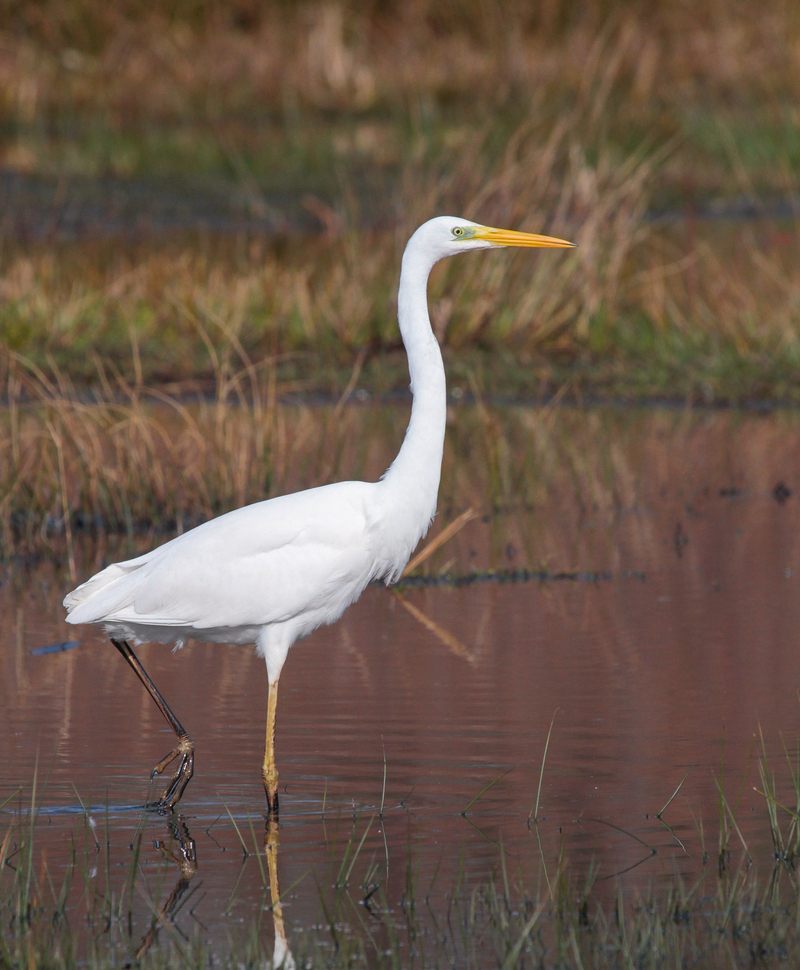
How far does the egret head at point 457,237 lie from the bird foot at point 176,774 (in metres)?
1.64

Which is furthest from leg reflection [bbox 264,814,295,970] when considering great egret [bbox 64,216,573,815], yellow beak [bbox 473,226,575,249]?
yellow beak [bbox 473,226,575,249]

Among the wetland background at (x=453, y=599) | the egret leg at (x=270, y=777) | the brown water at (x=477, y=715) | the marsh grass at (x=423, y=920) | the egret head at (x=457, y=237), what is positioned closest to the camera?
the marsh grass at (x=423, y=920)

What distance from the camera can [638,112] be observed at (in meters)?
21.7

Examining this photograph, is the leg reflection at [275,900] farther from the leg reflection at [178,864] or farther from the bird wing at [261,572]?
the bird wing at [261,572]

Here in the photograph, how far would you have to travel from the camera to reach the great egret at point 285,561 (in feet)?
16.4

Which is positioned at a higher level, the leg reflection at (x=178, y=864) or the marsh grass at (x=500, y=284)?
the marsh grass at (x=500, y=284)

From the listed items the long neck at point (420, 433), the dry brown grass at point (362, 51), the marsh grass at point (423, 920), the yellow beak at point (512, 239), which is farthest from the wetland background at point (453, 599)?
the dry brown grass at point (362, 51)

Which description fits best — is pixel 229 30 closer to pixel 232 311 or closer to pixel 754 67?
pixel 754 67

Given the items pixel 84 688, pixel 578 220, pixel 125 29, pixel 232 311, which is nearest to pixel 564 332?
pixel 578 220

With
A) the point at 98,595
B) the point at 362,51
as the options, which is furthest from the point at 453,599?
the point at 362,51

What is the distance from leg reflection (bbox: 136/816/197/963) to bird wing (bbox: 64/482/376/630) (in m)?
0.63

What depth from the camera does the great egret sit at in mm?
5000

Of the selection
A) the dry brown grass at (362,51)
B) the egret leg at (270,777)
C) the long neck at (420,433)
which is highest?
the dry brown grass at (362,51)

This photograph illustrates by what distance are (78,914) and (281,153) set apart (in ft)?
60.5
